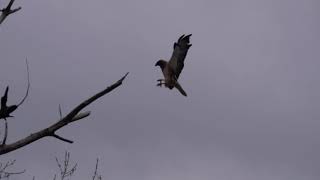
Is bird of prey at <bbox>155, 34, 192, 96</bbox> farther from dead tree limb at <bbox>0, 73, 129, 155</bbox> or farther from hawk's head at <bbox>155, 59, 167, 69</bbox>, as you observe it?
dead tree limb at <bbox>0, 73, 129, 155</bbox>

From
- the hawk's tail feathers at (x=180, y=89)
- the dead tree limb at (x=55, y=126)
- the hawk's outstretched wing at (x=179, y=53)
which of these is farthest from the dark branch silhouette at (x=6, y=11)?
the hawk's outstretched wing at (x=179, y=53)

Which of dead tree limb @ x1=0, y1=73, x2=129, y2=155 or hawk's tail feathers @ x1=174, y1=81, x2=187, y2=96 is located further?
hawk's tail feathers @ x1=174, y1=81, x2=187, y2=96

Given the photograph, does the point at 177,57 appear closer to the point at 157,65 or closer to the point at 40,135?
the point at 157,65

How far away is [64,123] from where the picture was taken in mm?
4469

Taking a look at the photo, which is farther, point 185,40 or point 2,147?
point 185,40

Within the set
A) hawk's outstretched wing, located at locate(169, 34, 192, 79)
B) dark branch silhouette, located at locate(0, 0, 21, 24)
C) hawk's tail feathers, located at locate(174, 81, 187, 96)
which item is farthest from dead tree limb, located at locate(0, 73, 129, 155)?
hawk's outstretched wing, located at locate(169, 34, 192, 79)

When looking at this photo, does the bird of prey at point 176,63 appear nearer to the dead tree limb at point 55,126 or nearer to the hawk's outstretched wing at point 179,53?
the hawk's outstretched wing at point 179,53

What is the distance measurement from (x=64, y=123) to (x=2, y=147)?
436 millimetres

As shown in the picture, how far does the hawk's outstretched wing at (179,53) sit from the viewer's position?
7969 millimetres

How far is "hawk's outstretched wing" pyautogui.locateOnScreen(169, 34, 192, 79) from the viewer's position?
7969 millimetres

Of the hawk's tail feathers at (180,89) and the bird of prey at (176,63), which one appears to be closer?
the hawk's tail feathers at (180,89)

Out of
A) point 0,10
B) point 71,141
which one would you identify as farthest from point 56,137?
point 0,10

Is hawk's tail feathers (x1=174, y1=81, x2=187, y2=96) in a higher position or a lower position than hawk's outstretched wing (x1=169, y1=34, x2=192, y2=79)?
lower

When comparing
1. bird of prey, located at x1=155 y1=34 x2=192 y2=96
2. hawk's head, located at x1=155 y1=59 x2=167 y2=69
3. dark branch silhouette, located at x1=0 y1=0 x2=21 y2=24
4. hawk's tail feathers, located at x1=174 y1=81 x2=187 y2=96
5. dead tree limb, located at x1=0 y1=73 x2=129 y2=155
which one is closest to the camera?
dead tree limb, located at x1=0 y1=73 x2=129 y2=155
